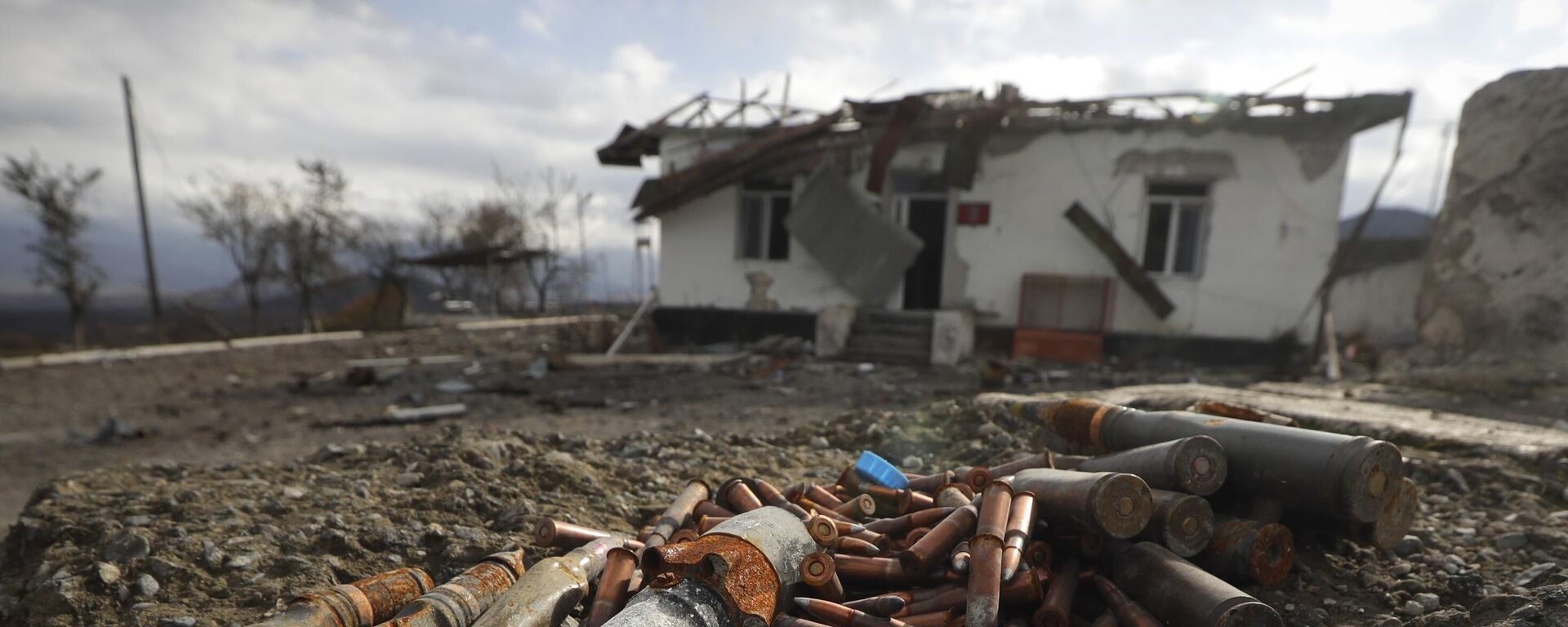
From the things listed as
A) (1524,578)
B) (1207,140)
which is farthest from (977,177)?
(1524,578)

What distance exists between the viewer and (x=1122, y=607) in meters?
2.31

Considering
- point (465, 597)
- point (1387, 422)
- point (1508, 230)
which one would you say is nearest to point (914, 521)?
point (465, 597)

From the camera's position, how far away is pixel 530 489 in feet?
12.2

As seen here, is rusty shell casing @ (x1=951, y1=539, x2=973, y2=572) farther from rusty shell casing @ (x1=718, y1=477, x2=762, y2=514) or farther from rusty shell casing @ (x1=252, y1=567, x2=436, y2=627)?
rusty shell casing @ (x1=252, y1=567, x2=436, y2=627)

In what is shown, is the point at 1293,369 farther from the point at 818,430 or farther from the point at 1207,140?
the point at 818,430

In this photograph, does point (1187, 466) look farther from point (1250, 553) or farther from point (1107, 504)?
point (1107, 504)

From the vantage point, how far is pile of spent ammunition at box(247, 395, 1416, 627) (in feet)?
7.10

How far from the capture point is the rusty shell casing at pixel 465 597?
7.29 ft

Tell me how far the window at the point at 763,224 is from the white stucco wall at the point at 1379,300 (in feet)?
50.3

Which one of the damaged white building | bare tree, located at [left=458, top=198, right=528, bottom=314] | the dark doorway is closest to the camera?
the damaged white building

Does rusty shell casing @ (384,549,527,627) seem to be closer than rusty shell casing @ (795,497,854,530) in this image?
Yes

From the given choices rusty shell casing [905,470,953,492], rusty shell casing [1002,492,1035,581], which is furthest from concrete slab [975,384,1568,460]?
rusty shell casing [1002,492,1035,581]

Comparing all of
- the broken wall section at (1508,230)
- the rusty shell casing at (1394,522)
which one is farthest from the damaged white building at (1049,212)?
the rusty shell casing at (1394,522)

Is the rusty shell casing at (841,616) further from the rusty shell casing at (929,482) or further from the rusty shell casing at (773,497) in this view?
the rusty shell casing at (929,482)
